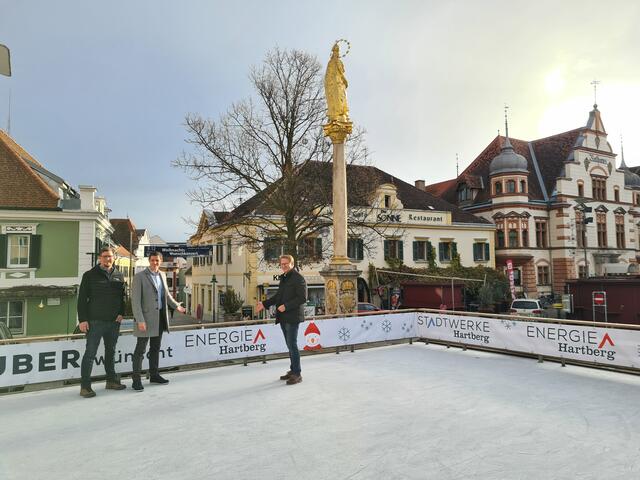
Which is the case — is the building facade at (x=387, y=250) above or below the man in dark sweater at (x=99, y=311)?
above

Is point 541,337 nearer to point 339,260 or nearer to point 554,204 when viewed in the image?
Answer: point 339,260

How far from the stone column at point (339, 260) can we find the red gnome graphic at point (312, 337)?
2.58 metres

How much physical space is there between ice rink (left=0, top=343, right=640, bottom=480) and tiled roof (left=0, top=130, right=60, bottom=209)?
1848 centimetres

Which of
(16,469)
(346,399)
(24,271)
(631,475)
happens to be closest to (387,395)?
(346,399)

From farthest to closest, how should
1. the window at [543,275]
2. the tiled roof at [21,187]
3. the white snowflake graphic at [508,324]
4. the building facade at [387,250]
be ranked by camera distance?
the window at [543,275], the building facade at [387,250], the tiled roof at [21,187], the white snowflake graphic at [508,324]

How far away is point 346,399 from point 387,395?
0.64 meters

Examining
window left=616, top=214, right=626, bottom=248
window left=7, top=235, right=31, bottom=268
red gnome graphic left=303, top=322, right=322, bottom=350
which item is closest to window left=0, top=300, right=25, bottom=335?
window left=7, top=235, right=31, bottom=268

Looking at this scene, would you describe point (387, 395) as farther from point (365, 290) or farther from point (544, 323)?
point (365, 290)

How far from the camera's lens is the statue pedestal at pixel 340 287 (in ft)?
42.4

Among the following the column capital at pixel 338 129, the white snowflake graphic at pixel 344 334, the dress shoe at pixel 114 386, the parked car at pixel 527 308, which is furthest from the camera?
the parked car at pixel 527 308

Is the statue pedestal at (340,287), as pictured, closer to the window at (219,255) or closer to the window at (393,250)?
the window at (393,250)

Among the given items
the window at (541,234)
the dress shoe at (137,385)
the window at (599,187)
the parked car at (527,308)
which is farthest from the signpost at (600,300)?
the window at (599,187)

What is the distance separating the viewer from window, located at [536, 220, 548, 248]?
4209cm

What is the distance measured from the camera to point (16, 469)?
13.7 ft
